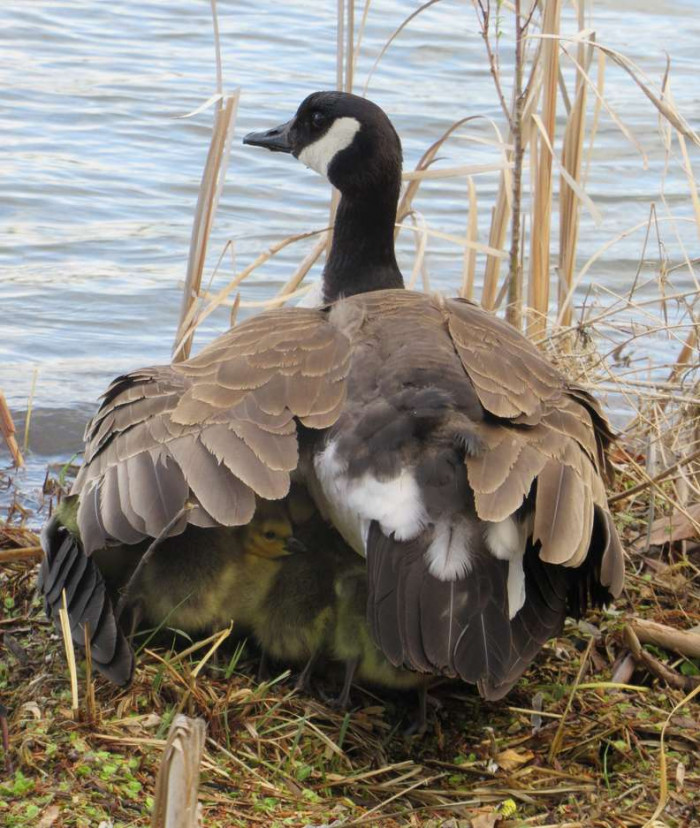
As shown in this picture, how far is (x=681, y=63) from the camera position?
12953 mm

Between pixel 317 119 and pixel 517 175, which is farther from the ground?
pixel 317 119

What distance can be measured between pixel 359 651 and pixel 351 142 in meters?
2.45

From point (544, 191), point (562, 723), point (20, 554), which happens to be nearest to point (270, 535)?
point (562, 723)

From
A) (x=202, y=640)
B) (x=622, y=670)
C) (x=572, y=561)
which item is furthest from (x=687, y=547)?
(x=202, y=640)

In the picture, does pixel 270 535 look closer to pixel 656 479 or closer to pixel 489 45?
pixel 656 479

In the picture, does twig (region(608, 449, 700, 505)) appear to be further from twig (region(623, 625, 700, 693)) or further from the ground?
twig (region(623, 625, 700, 693))

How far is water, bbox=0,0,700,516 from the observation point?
776 cm

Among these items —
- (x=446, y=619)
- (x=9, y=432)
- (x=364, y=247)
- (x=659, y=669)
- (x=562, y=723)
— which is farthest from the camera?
(x=9, y=432)

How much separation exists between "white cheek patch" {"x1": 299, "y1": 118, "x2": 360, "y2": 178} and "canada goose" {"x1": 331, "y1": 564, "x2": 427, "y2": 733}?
2.26 meters

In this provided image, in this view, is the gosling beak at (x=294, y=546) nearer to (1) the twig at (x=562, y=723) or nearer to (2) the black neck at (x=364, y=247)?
(1) the twig at (x=562, y=723)

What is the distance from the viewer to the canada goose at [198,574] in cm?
365

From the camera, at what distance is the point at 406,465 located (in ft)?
11.1

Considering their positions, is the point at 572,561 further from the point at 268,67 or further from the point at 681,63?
the point at 681,63

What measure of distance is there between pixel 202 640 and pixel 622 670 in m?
1.23
